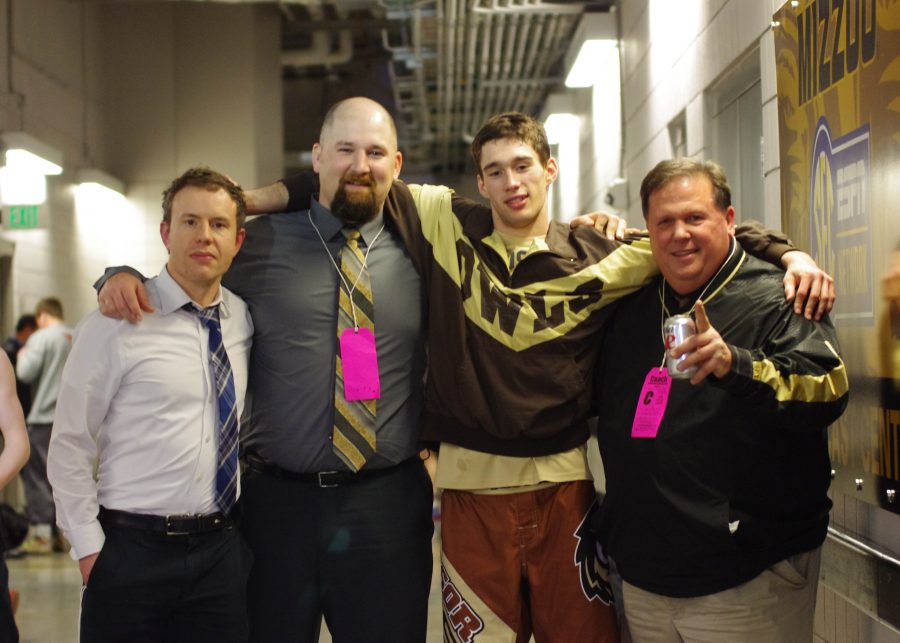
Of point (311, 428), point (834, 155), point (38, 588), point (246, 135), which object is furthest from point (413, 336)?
point (246, 135)

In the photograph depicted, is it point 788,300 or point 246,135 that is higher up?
point 246,135

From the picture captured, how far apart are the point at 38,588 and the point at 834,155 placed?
521 centimetres

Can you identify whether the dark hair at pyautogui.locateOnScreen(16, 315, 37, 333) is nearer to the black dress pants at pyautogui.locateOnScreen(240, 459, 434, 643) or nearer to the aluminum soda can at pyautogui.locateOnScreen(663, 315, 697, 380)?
the black dress pants at pyautogui.locateOnScreen(240, 459, 434, 643)

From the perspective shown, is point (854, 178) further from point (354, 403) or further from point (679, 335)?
point (354, 403)

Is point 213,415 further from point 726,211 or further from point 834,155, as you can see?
point 834,155

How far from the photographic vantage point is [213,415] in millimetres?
2514

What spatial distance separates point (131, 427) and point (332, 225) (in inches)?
31.3

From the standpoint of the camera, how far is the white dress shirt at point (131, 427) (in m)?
2.40

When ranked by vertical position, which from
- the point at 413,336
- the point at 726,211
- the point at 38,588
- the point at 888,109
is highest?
the point at 888,109

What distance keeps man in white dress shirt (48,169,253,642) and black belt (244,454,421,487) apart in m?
0.16

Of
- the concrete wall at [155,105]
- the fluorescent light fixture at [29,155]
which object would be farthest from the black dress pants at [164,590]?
the concrete wall at [155,105]

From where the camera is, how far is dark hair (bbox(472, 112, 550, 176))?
2.73 metres

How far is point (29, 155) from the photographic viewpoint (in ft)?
23.1

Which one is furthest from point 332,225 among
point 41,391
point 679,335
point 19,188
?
point 19,188
